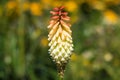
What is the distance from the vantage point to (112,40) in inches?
202

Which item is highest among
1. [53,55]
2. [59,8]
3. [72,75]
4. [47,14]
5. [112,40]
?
[47,14]

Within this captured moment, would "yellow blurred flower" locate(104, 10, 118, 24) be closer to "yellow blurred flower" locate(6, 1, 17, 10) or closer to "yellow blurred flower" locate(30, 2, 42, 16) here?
"yellow blurred flower" locate(30, 2, 42, 16)

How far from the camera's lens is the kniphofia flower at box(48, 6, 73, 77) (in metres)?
1.97

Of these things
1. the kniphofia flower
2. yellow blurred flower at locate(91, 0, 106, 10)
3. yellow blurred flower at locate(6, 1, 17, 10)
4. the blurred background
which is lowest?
the kniphofia flower

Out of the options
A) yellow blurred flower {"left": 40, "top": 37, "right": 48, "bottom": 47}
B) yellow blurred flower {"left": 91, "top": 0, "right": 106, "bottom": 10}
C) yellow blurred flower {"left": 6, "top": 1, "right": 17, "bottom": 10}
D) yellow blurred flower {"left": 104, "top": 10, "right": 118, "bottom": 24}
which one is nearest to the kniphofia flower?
yellow blurred flower {"left": 40, "top": 37, "right": 48, "bottom": 47}

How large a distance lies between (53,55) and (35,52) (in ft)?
9.35

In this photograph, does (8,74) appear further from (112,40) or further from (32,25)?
(112,40)

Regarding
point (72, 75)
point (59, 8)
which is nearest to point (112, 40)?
point (72, 75)

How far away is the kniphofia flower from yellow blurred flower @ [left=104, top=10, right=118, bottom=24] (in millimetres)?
3689

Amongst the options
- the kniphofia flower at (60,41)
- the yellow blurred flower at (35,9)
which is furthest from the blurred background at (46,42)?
the kniphofia flower at (60,41)

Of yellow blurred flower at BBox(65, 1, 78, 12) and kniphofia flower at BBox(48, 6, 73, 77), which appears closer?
kniphofia flower at BBox(48, 6, 73, 77)

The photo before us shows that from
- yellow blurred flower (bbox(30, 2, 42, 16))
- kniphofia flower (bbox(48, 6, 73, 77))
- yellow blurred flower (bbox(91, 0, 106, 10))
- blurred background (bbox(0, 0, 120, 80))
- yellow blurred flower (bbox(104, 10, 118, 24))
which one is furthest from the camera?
yellow blurred flower (bbox(91, 0, 106, 10))

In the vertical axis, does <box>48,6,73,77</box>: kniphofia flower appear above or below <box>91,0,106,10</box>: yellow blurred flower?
below

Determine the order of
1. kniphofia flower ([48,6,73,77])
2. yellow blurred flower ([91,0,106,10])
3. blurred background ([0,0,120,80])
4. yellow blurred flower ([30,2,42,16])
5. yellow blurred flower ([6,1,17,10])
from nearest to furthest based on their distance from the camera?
kniphofia flower ([48,6,73,77]) → blurred background ([0,0,120,80]) → yellow blurred flower ([6,1,17,10]) → yellow blurred flower ([30,2,42,16]) → yellow blurred flower ([91,0,106,10])
